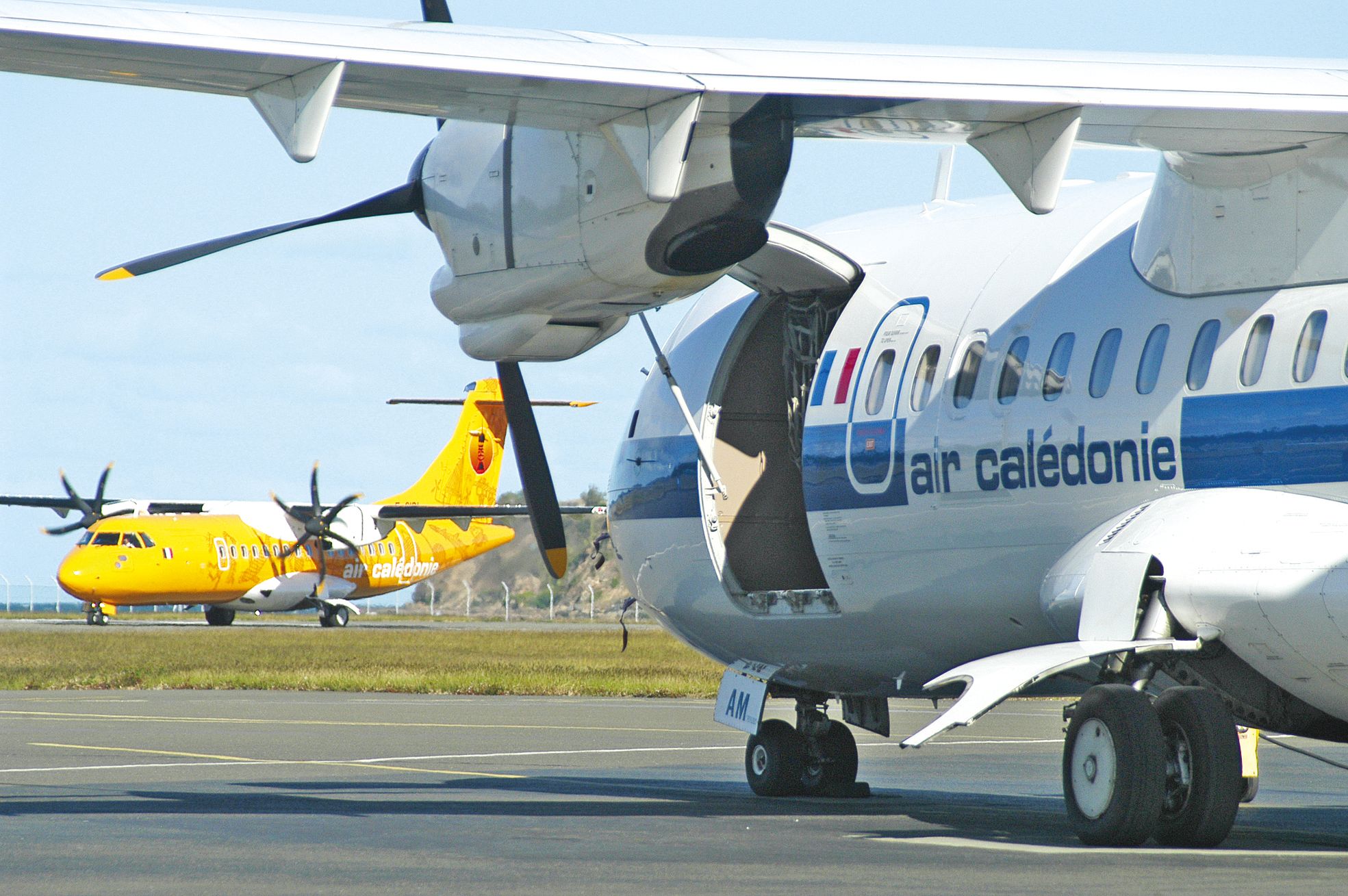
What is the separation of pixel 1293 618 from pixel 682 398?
505 centimetres

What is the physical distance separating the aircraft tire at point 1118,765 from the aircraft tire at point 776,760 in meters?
4.04

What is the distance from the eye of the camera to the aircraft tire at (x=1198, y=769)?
7746 mm

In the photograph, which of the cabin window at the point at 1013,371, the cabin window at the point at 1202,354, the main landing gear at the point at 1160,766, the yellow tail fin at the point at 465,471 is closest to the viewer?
the main landing gear at the point at 1160,766

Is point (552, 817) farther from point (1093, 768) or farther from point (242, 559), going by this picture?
point (242, 559)

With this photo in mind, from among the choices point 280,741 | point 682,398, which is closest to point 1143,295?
point 682,398

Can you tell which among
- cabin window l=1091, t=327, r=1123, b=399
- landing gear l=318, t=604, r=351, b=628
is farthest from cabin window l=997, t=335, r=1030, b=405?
landing gear l=318, t=604, r=351, b=628

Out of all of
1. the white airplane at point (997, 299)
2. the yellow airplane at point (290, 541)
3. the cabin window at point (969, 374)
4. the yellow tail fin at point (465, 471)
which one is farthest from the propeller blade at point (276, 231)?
the yellow tail fin at point (465, 471)

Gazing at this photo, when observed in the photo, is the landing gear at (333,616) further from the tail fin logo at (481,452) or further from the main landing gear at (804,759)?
the main landing gear at (804,759)

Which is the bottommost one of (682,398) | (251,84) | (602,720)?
(602,720)

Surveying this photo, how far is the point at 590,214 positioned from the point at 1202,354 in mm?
2888

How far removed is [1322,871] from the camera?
24.4 ft

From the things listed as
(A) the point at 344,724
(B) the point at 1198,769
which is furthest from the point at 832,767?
(A) the point at 344,724

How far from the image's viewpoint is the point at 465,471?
57000 mm

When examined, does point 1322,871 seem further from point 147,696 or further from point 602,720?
point 147,696
